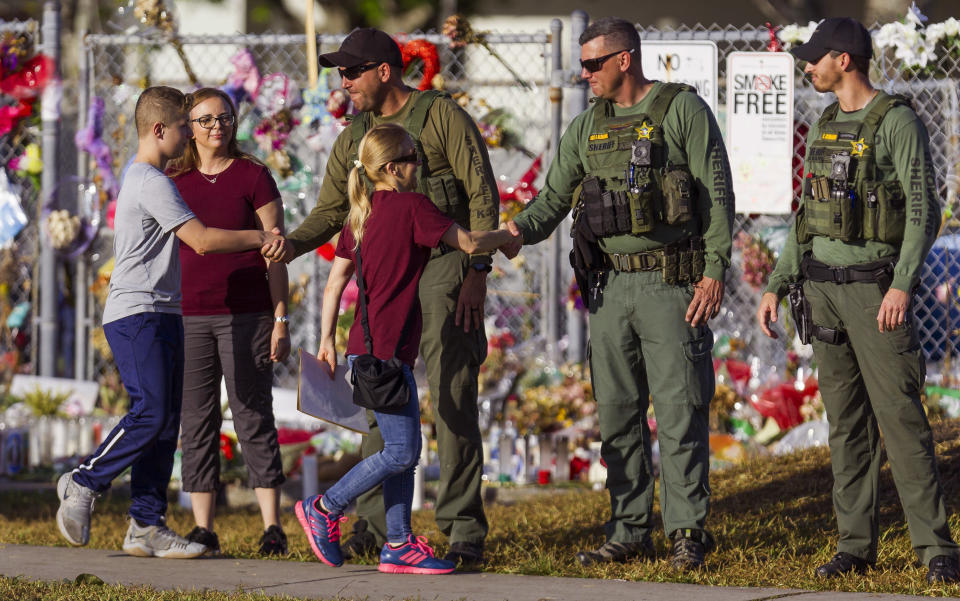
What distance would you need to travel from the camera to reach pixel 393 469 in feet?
18.9

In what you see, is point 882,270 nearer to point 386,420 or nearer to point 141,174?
point 386,420

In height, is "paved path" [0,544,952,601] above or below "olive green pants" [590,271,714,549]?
below

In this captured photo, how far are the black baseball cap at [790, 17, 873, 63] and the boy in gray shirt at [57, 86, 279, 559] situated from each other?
7.37 ft

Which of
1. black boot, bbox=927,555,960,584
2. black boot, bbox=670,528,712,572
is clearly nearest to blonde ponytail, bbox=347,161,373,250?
black boot, bbox=670,528,712,572

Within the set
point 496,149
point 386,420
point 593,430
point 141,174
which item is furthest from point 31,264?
point 386,420

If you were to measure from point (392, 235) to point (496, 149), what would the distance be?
4.83 meters

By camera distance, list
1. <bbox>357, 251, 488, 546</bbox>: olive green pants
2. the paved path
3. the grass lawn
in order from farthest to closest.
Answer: <bbox>357, 251, 488, 546</bbox>: olive green pants → the grass lawn → the paved path

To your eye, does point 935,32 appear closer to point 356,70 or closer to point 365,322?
point 356,70

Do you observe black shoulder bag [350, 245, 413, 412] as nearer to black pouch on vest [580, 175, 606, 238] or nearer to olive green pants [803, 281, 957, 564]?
black pouch on vest [580, 175, 606, 238]

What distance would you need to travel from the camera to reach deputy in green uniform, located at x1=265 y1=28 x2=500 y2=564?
241 inches

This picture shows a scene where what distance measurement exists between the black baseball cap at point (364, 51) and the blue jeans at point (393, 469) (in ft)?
4.18

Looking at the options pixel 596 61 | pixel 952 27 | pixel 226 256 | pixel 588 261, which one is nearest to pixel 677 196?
pixel 588 261

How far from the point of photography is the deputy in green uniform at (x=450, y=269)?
6125mm

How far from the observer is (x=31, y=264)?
37.2ft
